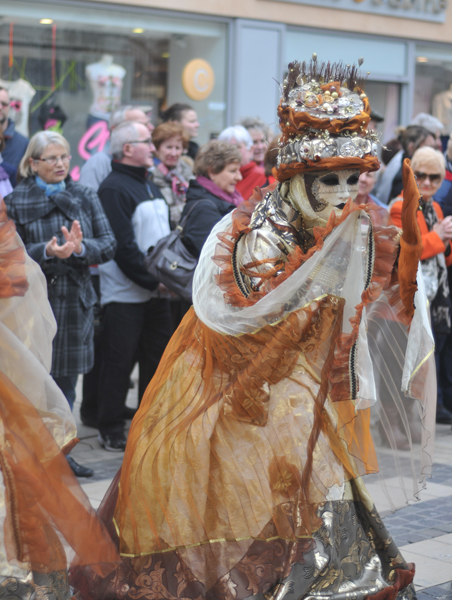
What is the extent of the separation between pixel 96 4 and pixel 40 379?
709cm

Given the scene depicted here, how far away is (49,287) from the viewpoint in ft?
16.9

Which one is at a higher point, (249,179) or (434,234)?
(249,179)

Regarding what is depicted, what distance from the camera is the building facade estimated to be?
9.05 m

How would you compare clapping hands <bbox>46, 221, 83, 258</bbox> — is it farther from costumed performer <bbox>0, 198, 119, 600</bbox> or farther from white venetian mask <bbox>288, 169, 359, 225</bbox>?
white venetian mask <bbox>288, 169, 359, 225</bbox>

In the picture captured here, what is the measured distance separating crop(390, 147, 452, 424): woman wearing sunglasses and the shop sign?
5194mm

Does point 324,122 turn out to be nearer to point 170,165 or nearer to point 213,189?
point 213,189

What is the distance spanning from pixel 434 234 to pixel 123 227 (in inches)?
84.8

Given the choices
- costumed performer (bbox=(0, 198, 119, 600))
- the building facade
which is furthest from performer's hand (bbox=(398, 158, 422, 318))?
the building facade

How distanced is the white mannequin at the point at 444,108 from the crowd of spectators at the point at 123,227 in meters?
5.49

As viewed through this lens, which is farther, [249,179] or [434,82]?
[434,82]

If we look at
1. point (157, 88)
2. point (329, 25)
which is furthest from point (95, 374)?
point (329, 25)

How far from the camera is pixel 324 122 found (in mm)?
3084

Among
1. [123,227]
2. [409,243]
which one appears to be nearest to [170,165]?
[123,227]

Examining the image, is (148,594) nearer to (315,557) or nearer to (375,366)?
(315,557)
